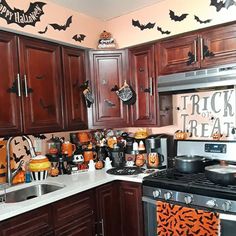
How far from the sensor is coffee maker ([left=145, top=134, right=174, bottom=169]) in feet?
7.79

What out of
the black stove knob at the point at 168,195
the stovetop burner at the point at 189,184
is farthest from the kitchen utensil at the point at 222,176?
the black stove knob at the point at 168,195

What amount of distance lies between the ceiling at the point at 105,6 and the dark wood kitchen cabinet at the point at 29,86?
0.39 metres

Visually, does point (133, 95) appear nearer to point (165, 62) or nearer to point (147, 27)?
point (165, 62)

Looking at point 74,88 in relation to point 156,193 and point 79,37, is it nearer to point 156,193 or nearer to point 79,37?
point 79,37

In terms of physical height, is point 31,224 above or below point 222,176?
below

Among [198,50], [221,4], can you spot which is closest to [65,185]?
[198,50]

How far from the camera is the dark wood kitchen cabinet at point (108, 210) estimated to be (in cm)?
204

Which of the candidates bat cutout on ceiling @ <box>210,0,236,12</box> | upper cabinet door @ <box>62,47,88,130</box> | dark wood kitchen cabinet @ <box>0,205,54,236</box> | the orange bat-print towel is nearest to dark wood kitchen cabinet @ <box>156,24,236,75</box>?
bat cutout on ceiling @ <box>210,0,236,12</box>

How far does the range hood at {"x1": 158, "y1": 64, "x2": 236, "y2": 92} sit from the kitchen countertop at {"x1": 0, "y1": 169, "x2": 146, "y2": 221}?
807 mm

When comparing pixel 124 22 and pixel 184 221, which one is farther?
pixel 124 22

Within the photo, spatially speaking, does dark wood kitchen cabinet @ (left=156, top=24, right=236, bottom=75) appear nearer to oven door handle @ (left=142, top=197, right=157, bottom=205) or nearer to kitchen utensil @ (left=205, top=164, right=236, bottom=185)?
kitchen utensil @ (left=205, top=164, right=236, bottom=185)

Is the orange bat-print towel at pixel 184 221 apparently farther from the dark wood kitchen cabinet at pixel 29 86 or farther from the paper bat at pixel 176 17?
the paper bat at pixel 176 17

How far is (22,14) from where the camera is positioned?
1.91 m

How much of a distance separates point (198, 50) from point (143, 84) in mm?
576
